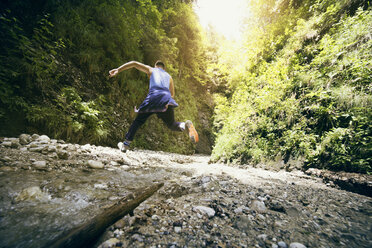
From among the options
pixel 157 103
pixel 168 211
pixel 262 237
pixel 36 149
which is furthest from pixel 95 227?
pixel 157 103

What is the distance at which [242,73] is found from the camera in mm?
7020

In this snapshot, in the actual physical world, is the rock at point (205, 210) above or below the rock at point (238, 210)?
below

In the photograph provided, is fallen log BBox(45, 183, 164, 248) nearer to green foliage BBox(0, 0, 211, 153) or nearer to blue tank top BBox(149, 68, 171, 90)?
blue tank top BBox(149, 68, 171, 90)

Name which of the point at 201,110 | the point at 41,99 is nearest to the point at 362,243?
the point at 41,99

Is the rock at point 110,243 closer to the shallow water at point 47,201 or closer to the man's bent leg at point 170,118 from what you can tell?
the shallow water at point 47,201

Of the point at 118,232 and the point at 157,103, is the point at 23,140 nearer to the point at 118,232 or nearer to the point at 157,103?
the point at 157,103

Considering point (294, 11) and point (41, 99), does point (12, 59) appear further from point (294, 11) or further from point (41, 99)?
point (294, 11)

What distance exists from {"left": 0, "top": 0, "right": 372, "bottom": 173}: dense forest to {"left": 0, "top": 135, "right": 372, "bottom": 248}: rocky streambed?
1274 mm

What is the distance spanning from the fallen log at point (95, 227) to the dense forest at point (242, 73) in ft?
10.1

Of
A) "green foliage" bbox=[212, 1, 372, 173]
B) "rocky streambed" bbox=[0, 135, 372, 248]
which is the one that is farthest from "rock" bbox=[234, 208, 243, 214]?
"green foliage" bbox=[212, 1, 372, 173]

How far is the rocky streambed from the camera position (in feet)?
3.14

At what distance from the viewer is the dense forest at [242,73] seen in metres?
2.81

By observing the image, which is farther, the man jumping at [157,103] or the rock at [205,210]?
the man jumping at [157,103]

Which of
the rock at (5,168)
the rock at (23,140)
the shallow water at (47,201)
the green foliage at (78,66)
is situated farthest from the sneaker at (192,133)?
the rock at (23,140)
